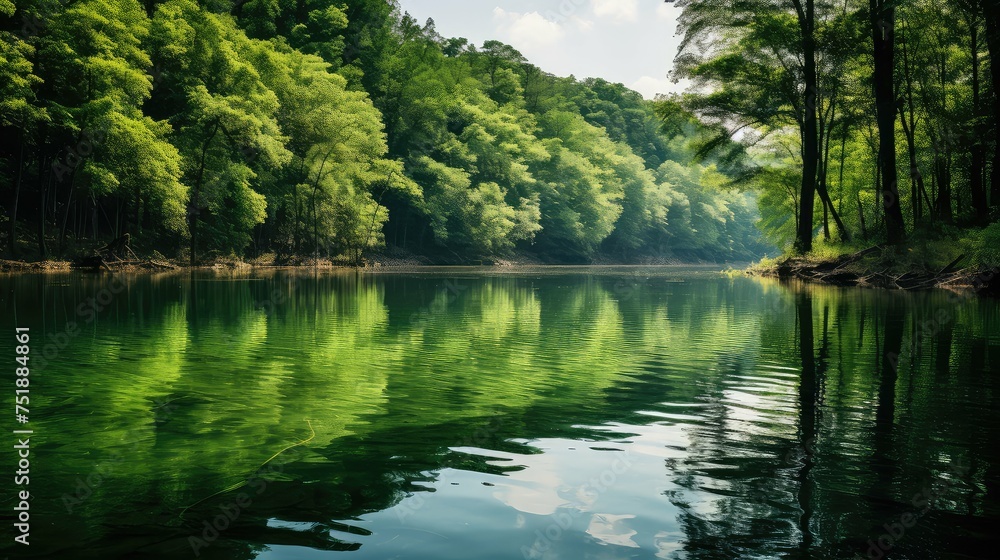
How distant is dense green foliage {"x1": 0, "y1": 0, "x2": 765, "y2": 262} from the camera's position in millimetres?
43312

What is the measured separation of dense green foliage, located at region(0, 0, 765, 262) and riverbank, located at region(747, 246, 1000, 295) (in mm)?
9870

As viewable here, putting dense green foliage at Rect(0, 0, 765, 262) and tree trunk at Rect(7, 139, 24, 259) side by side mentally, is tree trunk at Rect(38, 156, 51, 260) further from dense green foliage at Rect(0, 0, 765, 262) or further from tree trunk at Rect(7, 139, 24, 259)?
tree trunk at Rect(7, 139, 24, 259)

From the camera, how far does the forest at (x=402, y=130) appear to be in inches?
1355

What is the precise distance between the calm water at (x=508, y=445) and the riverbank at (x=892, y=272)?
12853 mm

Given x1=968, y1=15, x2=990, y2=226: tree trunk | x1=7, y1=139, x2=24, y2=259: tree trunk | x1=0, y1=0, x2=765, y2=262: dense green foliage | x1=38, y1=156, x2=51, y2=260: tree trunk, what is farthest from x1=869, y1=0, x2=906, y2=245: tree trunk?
x1=7, y1=139, x2=24, y2=259: tree trunk

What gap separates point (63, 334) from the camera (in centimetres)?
1482

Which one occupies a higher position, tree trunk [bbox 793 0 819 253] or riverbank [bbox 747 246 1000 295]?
tree trunk [bbox 793 0 819 253]

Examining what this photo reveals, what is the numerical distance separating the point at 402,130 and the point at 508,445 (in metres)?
75.6

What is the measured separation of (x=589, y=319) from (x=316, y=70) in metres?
52.4

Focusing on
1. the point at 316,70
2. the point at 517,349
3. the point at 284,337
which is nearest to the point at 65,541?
the point at 517,349

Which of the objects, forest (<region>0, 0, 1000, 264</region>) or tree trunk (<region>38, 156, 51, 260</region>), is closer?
forest (<region>0, 0, 1000, 264</region>)

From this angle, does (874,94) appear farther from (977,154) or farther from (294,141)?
(294,141)

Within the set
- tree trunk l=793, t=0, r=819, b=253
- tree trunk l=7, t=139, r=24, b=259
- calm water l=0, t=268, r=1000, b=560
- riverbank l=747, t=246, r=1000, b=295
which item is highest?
tree trunk l=793, t=0, r=819, b=253

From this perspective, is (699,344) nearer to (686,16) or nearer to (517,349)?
(517,349)
